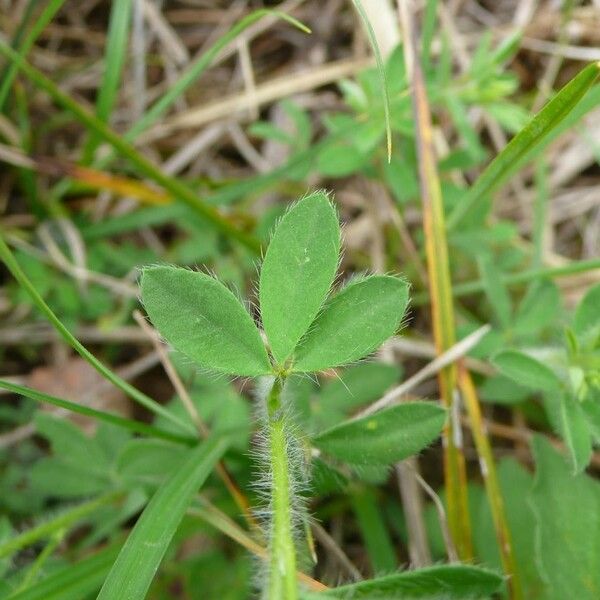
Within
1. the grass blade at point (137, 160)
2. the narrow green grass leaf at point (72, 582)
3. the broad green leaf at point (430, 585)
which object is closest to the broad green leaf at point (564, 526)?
the broad green leaf at point (430, 585)

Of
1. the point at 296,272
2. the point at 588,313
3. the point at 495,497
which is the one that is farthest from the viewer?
the point at 495,497

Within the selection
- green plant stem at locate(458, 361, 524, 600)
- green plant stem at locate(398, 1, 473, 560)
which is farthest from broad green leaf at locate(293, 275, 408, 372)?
green plant stem at locate(458, 361, 524, 600)

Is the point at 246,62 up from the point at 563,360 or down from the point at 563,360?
up

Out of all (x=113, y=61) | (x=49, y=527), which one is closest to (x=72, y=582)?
(x=49, y=527)

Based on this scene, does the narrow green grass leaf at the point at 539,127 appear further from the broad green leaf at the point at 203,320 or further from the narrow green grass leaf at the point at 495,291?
the broad green leaf at the point at 203,320

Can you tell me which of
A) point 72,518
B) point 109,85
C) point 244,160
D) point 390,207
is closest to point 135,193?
point 109,85

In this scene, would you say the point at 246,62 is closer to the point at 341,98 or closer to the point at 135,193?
the point at 341,98

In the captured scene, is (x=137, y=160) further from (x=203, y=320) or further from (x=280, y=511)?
(x=280, y=511)
